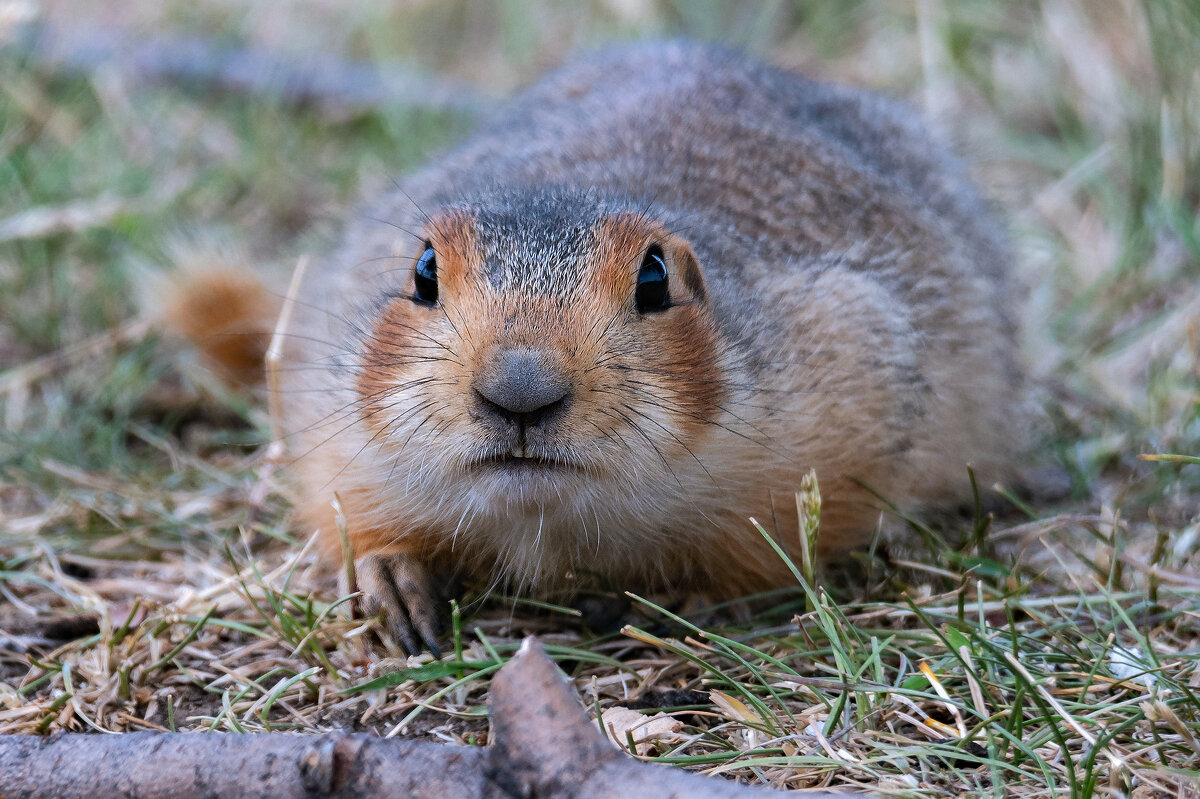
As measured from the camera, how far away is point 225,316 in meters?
6.09

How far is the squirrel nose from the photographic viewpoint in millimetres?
3078

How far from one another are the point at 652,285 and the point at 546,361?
582 millimetres

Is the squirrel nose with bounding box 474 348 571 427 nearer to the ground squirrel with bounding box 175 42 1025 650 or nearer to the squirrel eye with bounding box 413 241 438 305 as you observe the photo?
the ground squirrel with bounding box 175 42 1025 650

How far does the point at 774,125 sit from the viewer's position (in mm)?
5164

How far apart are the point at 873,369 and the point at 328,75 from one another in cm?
608

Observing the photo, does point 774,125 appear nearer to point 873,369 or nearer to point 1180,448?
point 873,369

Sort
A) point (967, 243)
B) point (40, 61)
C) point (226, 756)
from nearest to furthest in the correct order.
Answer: point (226, 756) < point (967, 243) < point (40, 61)

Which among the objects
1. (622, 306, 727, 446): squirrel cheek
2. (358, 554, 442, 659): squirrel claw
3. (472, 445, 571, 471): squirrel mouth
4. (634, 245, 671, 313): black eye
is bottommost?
(358, 554, 442, 659): squirrel claw

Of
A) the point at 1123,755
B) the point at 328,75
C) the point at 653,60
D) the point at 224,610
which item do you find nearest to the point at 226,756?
the point at 224,610

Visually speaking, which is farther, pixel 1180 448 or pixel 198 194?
pixel 198 194

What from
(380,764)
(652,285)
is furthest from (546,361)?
(380,764)

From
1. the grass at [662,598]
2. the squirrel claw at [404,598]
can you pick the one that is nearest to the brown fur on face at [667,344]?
the squirrel claw at [404,598]

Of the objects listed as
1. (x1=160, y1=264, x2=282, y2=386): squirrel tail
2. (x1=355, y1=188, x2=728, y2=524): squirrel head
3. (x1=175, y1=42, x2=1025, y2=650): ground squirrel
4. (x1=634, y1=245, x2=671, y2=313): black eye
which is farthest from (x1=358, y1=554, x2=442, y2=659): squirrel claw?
(x1=160, y1=264, x2=282, y2=386): squirrel tail

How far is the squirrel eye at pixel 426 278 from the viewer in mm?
3713
